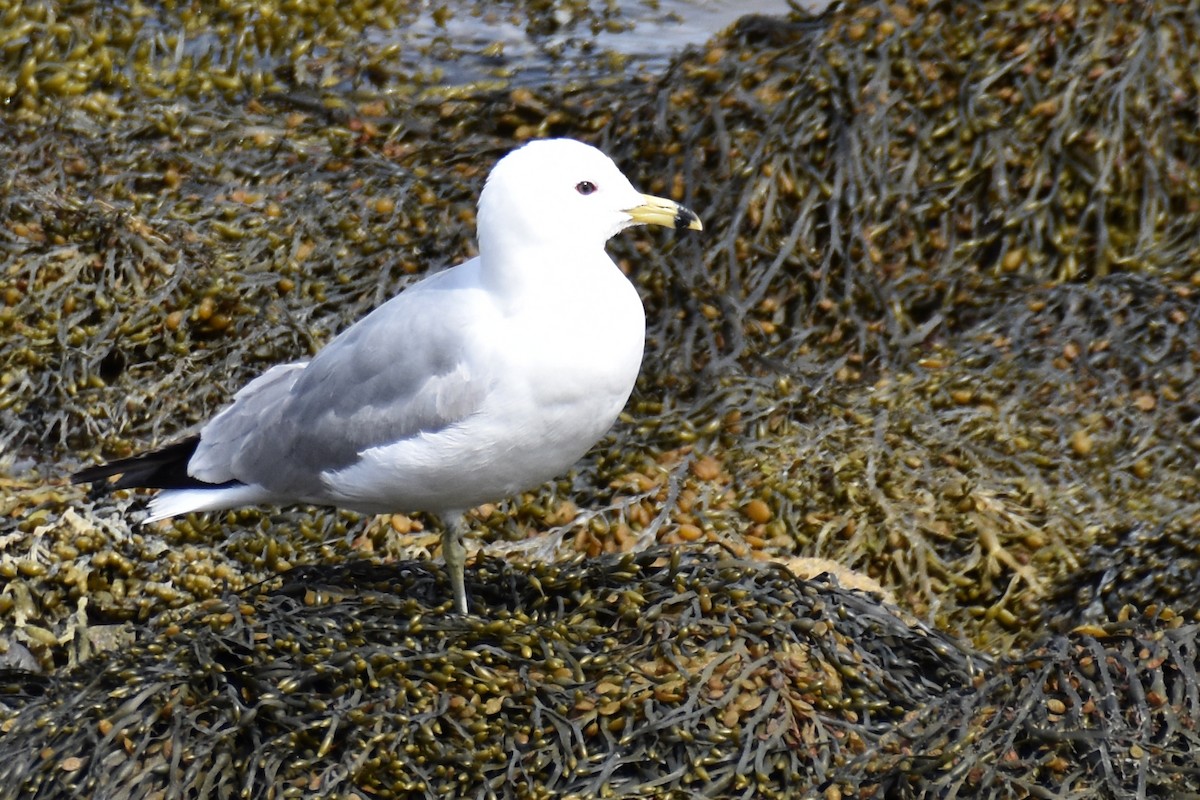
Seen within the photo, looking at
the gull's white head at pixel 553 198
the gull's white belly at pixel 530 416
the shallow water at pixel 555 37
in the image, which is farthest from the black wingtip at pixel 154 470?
the shallow water at pixel 555 37

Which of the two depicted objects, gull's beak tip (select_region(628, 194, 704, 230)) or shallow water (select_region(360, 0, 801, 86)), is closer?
gull's beak tip (select_region(628, 194, 704, 230))

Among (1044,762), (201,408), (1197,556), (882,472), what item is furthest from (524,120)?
(1044,762)

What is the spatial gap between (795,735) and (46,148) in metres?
3.51

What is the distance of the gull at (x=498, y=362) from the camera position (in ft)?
11.1

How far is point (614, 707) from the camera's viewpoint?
3.21 m

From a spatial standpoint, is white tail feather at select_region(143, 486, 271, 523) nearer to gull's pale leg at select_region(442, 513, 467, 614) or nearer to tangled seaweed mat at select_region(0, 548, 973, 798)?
tangled seaweed mat at select_region(0, 548, 973, 798)

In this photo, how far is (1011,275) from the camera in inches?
194

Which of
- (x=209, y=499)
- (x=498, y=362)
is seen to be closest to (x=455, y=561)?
(x=498, y=362)

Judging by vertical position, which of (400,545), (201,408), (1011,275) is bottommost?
(400,545)

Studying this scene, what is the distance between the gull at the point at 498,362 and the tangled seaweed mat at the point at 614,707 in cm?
32

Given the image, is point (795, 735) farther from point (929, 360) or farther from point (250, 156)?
point (250, 156)

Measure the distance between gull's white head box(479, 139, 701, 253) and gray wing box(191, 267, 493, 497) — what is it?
19 centimetres

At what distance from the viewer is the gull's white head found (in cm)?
340

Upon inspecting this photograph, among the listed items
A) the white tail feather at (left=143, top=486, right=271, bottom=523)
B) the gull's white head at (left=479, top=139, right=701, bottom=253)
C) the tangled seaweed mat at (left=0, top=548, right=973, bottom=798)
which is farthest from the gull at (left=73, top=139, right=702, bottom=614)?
the tangled seaweed mat at (left=0, top=548, right=973, bottom=798)
